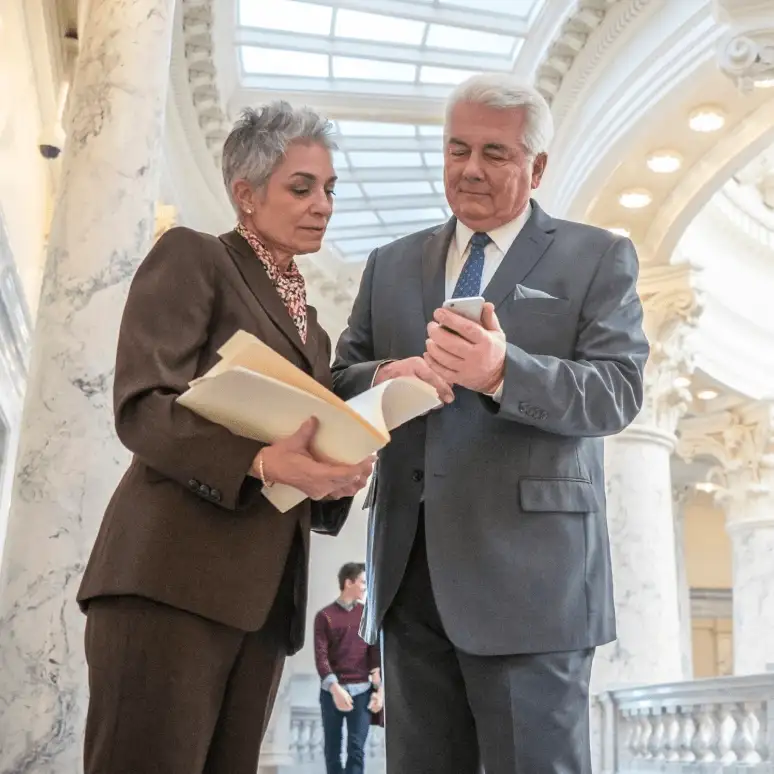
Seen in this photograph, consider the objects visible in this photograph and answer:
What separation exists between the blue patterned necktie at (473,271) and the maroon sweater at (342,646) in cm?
664

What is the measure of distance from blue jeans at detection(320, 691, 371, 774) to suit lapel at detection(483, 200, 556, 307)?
7.01 metres

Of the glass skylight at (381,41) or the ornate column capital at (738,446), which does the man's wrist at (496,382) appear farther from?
the ornate column capital at (738,446)

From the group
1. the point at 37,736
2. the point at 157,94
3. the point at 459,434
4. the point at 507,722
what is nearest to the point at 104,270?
the point at 157,94

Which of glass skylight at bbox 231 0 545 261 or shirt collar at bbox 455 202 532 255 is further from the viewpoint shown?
glass skylight at bbox 231 0 545 261

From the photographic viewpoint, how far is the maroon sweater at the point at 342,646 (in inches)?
350

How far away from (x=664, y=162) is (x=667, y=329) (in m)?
2.08

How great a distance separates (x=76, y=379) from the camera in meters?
4.78

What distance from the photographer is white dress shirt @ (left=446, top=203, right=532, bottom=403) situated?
2602mm

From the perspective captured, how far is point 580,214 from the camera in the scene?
1080cm

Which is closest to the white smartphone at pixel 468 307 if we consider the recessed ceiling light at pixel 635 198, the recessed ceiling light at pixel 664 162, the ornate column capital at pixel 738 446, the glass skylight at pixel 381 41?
the recessed ceiling light at pixel 664 162

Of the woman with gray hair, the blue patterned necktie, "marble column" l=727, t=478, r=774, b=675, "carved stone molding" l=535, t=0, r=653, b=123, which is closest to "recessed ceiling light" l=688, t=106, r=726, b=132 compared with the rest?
"carved stone molding" l=535, t=0, r=653, b=123

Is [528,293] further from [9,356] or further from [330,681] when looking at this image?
[9,356]

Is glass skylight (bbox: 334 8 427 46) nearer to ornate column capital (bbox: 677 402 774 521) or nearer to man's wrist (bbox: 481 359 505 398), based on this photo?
ornate column capital (bbox: 677 402 774 521)

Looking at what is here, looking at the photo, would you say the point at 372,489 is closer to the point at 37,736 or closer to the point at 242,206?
the point at 242,206
